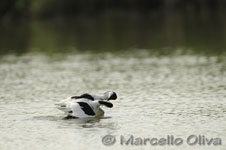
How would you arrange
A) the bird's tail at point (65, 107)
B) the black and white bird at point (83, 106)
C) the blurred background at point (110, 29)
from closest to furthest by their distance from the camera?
the black and white bird at point (83, 106) → the bird's tail at point (65, 107) → the blurred background at point (110, 29)

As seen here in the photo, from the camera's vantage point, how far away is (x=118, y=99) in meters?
17.2

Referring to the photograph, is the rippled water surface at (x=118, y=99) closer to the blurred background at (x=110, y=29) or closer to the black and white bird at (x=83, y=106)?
the black and white bird at (x=83, y=106)

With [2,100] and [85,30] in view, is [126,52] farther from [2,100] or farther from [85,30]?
[85,30]

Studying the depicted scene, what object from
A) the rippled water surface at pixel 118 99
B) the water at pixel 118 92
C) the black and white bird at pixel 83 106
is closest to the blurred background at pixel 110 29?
the water at pixel 118 92

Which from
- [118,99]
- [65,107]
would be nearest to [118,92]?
[118,99]

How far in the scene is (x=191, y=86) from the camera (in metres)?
18.8

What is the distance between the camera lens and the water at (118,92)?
523 inches

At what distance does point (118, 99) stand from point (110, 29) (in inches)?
1139

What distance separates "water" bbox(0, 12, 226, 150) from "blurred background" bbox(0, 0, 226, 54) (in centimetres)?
70

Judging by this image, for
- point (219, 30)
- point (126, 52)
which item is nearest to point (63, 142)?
point (126, 52)

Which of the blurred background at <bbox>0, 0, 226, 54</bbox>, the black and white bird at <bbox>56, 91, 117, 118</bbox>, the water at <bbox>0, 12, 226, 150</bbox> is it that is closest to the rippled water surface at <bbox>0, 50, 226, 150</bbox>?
the water at <bbox>0, 12, 226, 150</bbox>

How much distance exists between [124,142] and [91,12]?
56617mm

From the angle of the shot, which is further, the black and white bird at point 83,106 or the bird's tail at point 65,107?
the bird's tail at point 65,107

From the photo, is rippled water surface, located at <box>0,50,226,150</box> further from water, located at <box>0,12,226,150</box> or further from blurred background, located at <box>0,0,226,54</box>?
blurred background, located at <box>0,0,226,54</box>
